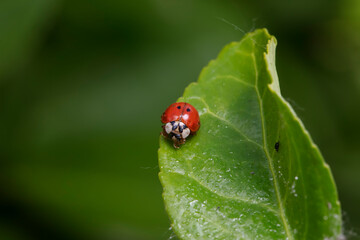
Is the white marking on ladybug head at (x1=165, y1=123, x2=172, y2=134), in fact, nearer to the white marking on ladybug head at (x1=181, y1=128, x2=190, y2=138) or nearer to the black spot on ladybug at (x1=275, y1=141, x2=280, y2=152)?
the white marking on ladybug head at (x1=181, y1=128, x2=190, y2=138)

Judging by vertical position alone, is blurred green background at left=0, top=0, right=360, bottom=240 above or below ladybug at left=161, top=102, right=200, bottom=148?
above

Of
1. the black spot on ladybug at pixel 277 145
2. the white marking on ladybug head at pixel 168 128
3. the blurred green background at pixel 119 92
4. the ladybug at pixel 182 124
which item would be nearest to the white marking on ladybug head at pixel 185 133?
the ladybug at pixel 182 124

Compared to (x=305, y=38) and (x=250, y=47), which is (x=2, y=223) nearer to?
(x=250, y=47)

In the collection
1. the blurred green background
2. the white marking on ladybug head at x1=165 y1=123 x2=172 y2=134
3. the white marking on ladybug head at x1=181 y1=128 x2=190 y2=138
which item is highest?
the blurred green background

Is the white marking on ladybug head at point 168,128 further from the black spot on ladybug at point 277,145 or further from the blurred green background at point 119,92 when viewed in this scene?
the blurred green background at point 119,92

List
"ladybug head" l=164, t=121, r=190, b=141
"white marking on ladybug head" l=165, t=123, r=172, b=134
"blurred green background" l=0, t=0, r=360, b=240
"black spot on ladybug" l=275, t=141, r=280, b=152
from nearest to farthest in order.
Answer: "black spot on ladybug" l=275, t=141, r=280, b=152 → "ladybug head" l=164, t=121, r=190, b=141 → "white marking on ladybug head" l=165, t=123, r=172, b=134 → "blurred green background" l=0, t=0, r=360, b=240

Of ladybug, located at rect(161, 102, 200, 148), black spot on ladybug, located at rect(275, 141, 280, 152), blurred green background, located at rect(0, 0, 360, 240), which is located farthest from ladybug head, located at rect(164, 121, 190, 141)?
blurred green background, located at rect(0, 0, 360, 240)
